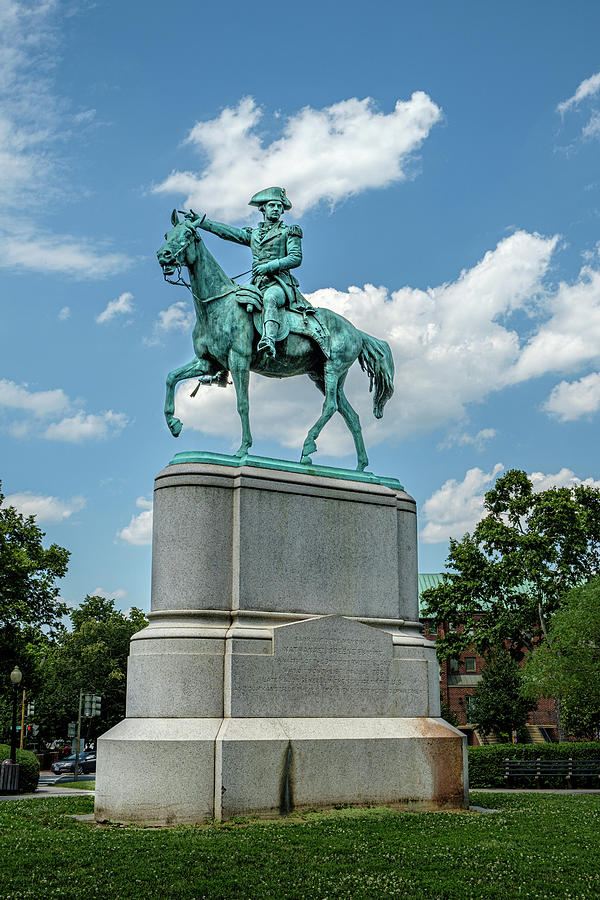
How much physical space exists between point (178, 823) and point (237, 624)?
120 inches

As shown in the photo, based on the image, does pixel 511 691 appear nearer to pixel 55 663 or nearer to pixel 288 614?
pixel 55 663

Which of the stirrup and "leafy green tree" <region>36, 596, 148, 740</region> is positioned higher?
the stirrup

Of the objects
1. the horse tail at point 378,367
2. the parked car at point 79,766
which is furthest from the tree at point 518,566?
the horse tail at point 378,367

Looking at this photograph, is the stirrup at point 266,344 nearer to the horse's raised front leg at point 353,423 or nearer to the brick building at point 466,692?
the horse's raised front leg at point 353,423

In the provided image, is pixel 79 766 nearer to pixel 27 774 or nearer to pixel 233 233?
pixel 27 774

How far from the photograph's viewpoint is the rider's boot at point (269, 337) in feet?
53.8

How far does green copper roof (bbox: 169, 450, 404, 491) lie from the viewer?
15.3 m

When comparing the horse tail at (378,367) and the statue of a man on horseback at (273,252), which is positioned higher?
the statue of a man on horseback at (273,252)

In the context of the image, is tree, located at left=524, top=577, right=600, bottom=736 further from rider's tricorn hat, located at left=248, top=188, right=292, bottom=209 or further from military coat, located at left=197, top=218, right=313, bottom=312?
rider's tricorn hat, located at left=248, top=188, right=292, bottom=209

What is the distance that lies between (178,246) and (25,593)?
98.3 ft

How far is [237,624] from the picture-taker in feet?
47.3

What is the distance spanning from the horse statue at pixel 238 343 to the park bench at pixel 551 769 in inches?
705

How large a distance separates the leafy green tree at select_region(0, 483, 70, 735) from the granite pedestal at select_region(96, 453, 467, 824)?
27.8 meters

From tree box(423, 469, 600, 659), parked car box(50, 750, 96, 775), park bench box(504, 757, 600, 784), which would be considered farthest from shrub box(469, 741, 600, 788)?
parked car box(50, 750, 96, 775)
